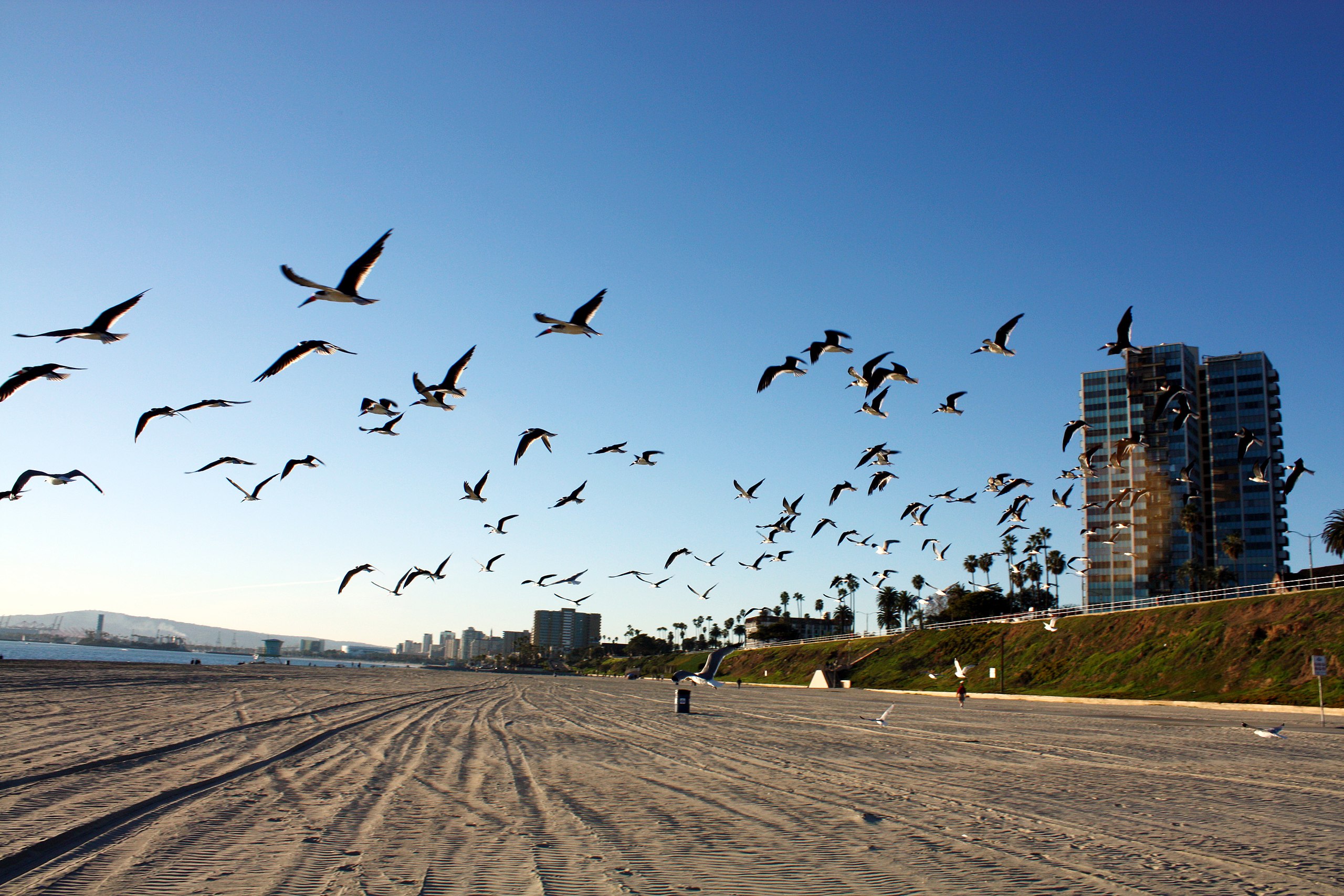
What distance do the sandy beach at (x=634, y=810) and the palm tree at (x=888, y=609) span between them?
500 feet

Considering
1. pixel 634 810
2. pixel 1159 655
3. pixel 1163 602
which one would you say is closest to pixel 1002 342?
pixel 634 810

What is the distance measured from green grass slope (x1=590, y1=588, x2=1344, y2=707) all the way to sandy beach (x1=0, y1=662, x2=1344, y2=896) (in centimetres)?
3173

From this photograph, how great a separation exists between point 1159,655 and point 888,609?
368 feet

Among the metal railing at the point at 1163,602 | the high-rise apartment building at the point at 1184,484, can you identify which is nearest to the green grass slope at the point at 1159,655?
the metal railing at the point at 1163,602

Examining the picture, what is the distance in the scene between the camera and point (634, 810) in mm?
12188

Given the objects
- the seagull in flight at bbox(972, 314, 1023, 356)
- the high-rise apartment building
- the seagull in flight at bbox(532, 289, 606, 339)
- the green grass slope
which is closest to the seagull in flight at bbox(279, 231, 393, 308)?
the seagull in flight at bbox(532, 289, 606, 339)

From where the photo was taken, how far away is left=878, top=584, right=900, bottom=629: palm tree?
175500 mm

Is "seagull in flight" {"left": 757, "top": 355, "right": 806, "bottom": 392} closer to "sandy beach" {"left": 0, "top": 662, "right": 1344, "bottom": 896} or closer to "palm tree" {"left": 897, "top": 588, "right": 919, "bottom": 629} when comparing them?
"sandy beach" {"left": 0, "top": 662, "right": 1344, "bottom": 896}

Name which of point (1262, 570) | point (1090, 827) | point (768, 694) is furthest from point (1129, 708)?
point (1262, 570)

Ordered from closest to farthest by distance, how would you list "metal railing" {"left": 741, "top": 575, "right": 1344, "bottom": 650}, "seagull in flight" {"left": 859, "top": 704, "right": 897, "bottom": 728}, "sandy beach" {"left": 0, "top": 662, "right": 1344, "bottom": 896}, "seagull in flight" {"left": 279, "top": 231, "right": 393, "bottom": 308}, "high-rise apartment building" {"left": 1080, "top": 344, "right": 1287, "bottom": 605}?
"sandy beach" {"left": 0, "top": 662, "right": 1344, "bottom": 896}
"seagull in flight" {"left": 279, "top": 231, "right": 393, "bottom": 308}
"seagull in flight" {"left": 859, "top": 704, "right": 897, "bottom": 728}
"metal railing" {"left": 741, "top": 575, "right": 1344, "bottom": 650}
"high-rise apartment building" {"left": 1080, "top": 344, "right": 1287, "bottom": 605}

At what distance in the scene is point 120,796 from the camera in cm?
1206

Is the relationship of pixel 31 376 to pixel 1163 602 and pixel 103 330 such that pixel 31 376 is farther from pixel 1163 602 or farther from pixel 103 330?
pixel 1163 602

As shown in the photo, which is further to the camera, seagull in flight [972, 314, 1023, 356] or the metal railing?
the metal railing

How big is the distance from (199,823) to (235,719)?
17.6 meters
